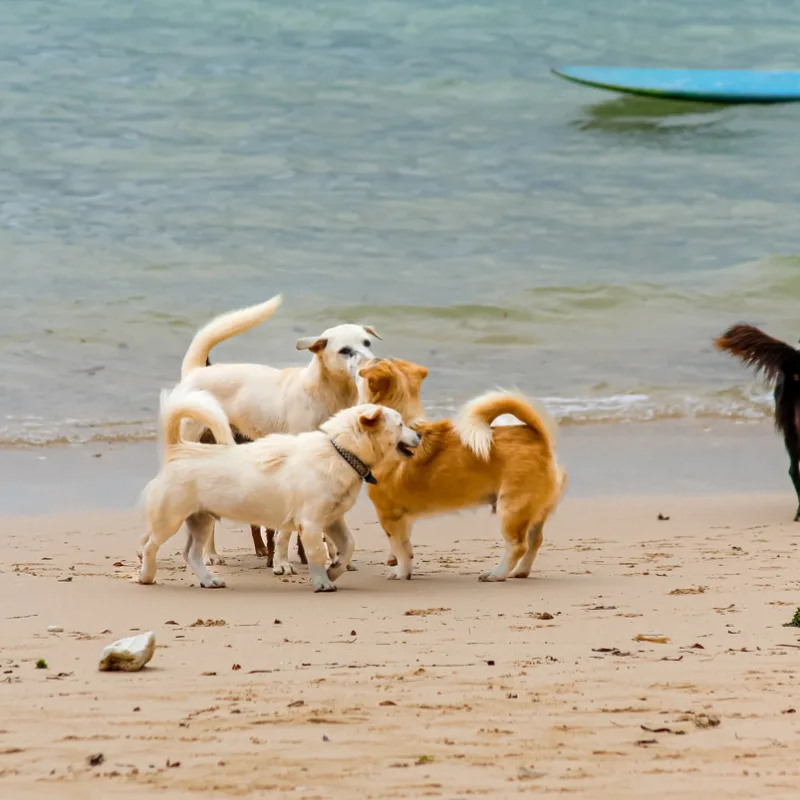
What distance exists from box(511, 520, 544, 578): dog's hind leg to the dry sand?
0.10m

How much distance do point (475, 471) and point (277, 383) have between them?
1.57 m

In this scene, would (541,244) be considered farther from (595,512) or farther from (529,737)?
(529,737)

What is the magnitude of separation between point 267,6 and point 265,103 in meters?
4.95

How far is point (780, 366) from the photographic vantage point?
7.99 metres

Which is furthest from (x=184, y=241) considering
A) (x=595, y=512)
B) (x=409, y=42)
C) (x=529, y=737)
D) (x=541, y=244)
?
(x=529, y=737)

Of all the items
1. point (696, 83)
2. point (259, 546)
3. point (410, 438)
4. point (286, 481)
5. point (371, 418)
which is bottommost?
point (259, 546)

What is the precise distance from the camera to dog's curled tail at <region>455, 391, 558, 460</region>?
6.33 meters

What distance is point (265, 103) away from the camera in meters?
26.2

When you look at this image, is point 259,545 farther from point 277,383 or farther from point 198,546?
point 198,546

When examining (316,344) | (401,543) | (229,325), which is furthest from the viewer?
(229,325)

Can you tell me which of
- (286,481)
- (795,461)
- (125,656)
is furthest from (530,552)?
(125,656)

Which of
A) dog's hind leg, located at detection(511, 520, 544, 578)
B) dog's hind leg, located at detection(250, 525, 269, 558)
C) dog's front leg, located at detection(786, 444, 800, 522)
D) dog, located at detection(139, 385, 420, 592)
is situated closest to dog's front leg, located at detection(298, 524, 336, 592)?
dog, located at detection(139, 385, 420, 592)

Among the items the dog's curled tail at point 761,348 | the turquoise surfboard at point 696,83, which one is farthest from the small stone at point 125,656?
the turquoise surfboard at point 696,83

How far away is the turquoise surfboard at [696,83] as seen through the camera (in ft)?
88.7
